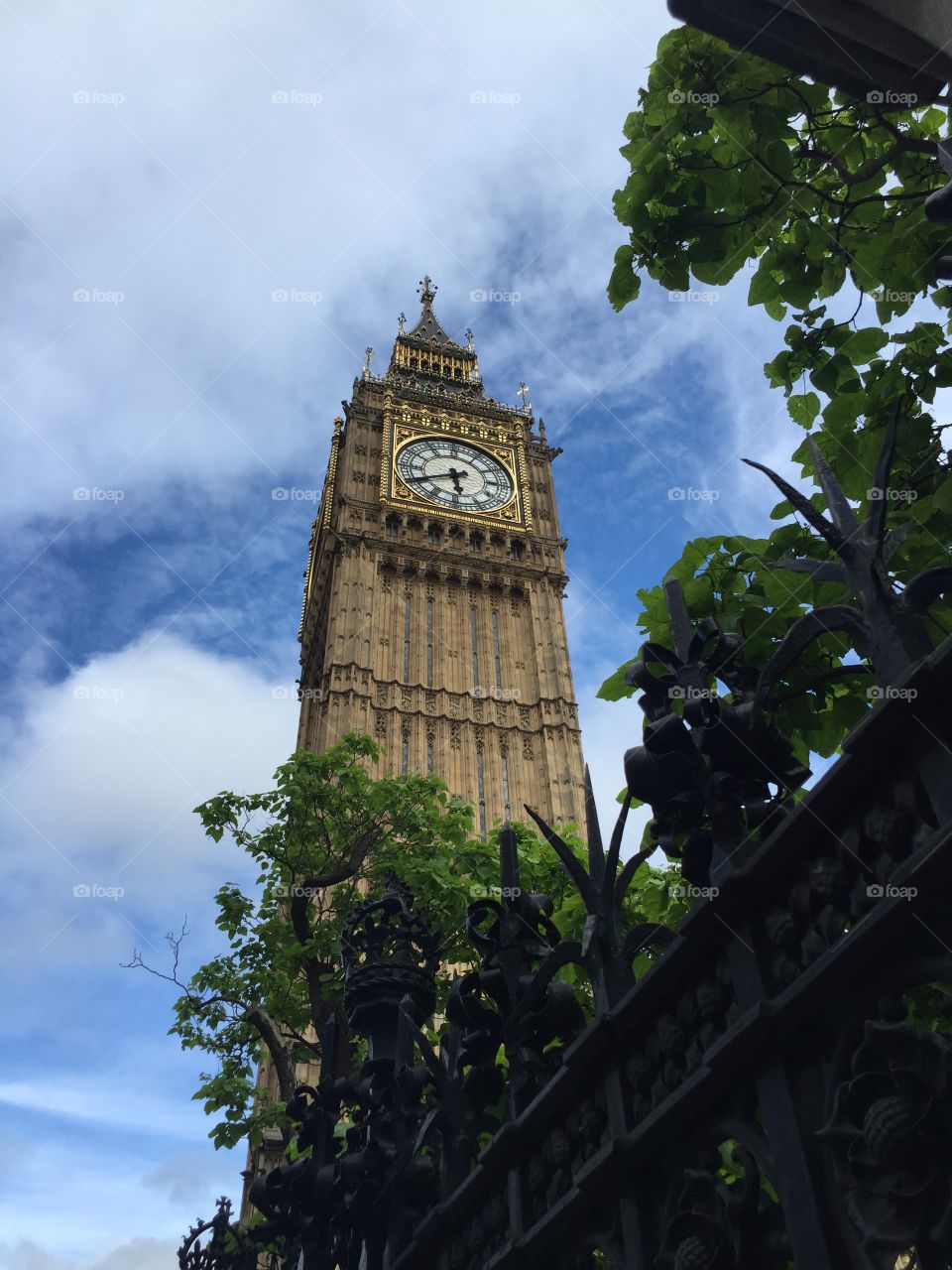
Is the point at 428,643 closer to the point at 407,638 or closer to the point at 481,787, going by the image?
the point at 407,638

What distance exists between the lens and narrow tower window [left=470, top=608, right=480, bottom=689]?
42.3 m

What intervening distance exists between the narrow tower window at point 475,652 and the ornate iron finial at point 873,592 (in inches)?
1573

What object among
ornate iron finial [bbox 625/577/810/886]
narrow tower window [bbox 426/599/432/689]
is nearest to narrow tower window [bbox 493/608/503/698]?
narrow tower window [bbox 426/599/432/689]

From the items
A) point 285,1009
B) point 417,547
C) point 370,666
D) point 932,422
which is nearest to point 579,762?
point 370,666

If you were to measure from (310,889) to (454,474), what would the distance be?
36.3m

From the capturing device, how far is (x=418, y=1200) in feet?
10.7

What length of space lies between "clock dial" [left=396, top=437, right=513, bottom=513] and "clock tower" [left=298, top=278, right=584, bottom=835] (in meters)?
0.06

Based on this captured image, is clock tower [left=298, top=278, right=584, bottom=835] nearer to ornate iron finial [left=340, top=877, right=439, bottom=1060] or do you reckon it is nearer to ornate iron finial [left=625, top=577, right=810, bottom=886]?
ornate iron finial [left=340, top=877, right=439, bottom=1060]

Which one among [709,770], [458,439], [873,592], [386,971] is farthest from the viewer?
[458,439]

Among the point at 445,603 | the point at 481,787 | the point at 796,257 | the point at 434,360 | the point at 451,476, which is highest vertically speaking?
the point at 434,360

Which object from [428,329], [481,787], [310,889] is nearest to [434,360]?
[428,329]

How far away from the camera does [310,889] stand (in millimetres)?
12922

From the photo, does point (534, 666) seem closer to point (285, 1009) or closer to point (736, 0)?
point (285, 1009)

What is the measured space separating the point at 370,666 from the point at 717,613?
37.2m
